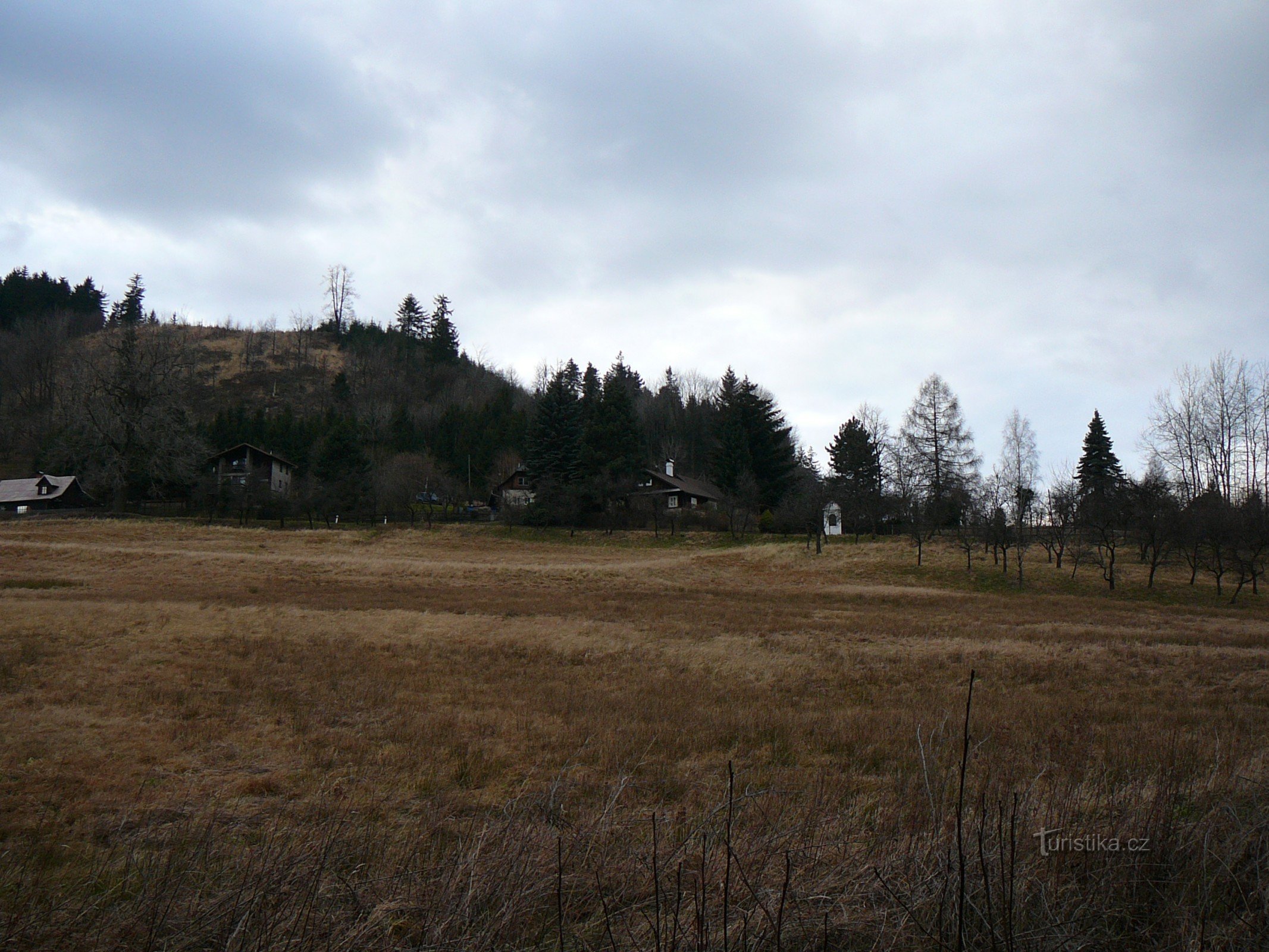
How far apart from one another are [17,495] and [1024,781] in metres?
91.3

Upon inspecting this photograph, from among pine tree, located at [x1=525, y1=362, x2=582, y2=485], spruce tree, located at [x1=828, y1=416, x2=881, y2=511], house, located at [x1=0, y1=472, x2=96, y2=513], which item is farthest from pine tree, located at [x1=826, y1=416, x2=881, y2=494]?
house, located at [x1=0, y1=472, x2=96, y2=513]

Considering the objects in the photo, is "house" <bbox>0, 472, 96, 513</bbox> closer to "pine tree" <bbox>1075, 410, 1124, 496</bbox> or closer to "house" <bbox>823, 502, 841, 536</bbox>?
"house" <bbox>823, 502, 841, 536</bbox>

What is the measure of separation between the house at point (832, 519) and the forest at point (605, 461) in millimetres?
1852

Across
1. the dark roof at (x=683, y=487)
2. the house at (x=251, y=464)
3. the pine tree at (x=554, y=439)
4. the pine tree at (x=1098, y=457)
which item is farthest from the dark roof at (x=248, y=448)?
the pine tree at (x=1098, y=457)

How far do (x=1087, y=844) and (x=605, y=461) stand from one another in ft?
203

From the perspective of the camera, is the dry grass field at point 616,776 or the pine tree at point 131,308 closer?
the dry grass field at point 616,776

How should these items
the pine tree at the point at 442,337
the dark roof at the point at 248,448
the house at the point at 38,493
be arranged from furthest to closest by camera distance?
the pine tree at the point at 442,337
the dark roof at the point at 248,448
the house at the point at 38,493

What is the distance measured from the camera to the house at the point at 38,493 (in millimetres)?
68500

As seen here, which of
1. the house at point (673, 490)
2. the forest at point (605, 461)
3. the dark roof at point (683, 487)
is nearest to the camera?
the forest at point (605, 461)

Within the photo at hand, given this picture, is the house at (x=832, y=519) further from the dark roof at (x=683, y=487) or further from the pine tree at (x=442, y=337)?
the pine tree at (x=442, y=337)

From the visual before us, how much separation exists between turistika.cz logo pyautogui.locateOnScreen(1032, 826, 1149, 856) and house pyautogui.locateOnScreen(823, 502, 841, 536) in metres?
55.6

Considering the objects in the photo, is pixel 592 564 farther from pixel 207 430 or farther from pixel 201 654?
pixel 207 430

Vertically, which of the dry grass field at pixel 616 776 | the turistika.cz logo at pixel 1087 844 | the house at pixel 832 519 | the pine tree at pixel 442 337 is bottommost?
the dry grass field at pixel 616 776

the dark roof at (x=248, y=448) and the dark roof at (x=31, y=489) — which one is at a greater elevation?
the dark roof at (x=248, y=448)
